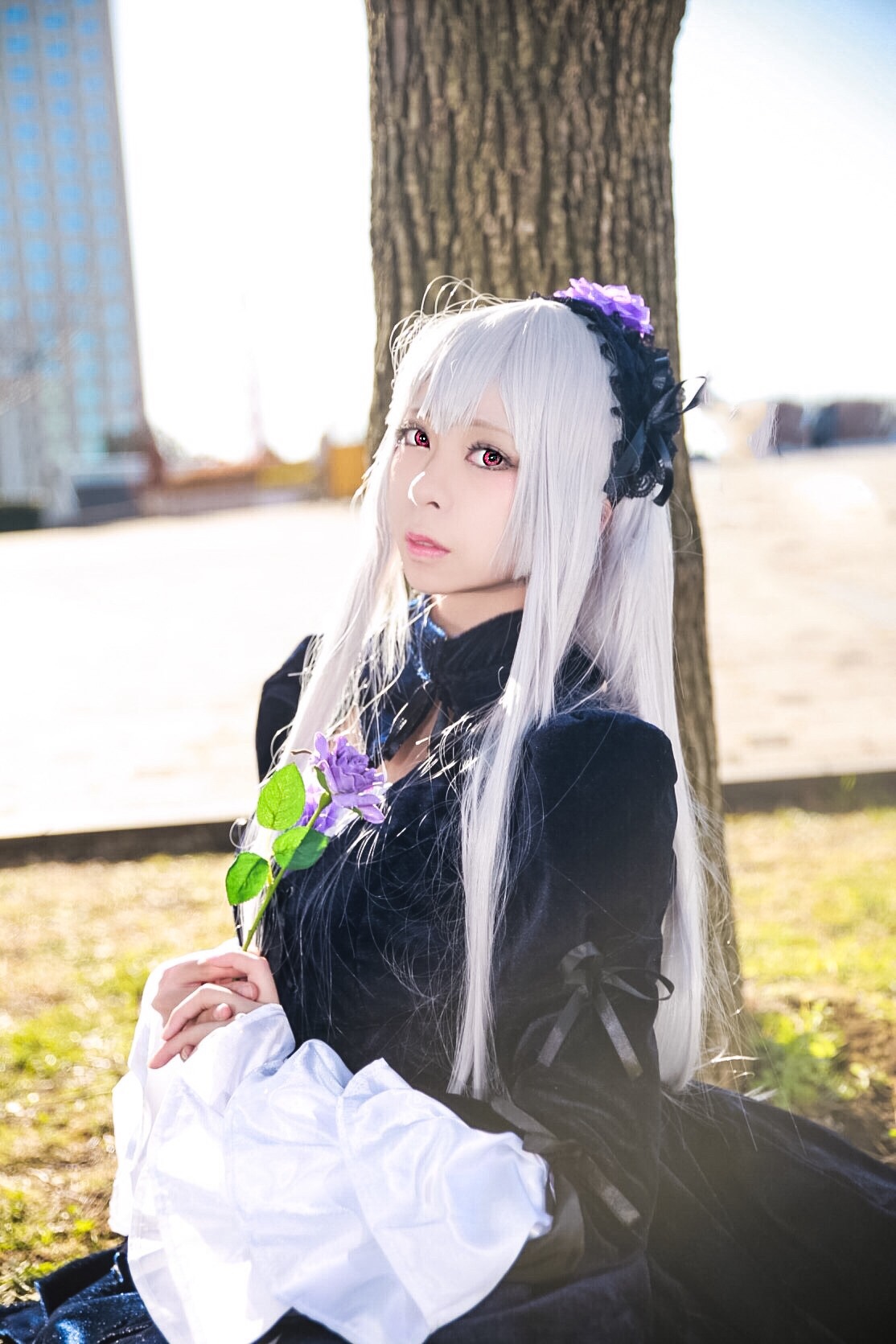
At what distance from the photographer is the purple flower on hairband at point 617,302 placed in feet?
5.80

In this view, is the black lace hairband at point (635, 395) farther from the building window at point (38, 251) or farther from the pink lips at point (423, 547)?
the building window at point (38, 251)

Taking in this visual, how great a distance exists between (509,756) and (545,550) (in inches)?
12.3

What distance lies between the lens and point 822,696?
6.81m

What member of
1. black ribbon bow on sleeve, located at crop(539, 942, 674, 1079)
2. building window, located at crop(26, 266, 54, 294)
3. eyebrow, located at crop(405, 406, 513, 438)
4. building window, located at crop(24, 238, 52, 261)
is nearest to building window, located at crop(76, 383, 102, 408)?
building window, located at crop(26, 266, 54, 294)

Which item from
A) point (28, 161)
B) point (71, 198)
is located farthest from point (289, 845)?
point (28, 161)

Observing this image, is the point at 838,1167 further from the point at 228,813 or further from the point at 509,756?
the point at 228,813

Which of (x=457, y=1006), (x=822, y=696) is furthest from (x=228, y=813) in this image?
(x=822, y=696)

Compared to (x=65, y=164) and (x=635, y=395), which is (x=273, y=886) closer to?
(x=635, y=395)

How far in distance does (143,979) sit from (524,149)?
2.61 metres

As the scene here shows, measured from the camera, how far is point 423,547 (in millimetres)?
1714

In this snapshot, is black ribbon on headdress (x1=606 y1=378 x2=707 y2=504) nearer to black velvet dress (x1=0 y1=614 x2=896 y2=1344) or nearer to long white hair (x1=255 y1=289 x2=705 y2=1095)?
long white hair (x1=255 y1=289 x2=705 y2=1095)

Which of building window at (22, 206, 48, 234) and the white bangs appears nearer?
the white bangs

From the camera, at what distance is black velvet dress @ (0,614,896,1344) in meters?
1.44

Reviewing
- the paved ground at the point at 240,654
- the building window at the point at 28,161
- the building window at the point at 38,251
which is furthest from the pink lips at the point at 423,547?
the building window at the point at 28,161
